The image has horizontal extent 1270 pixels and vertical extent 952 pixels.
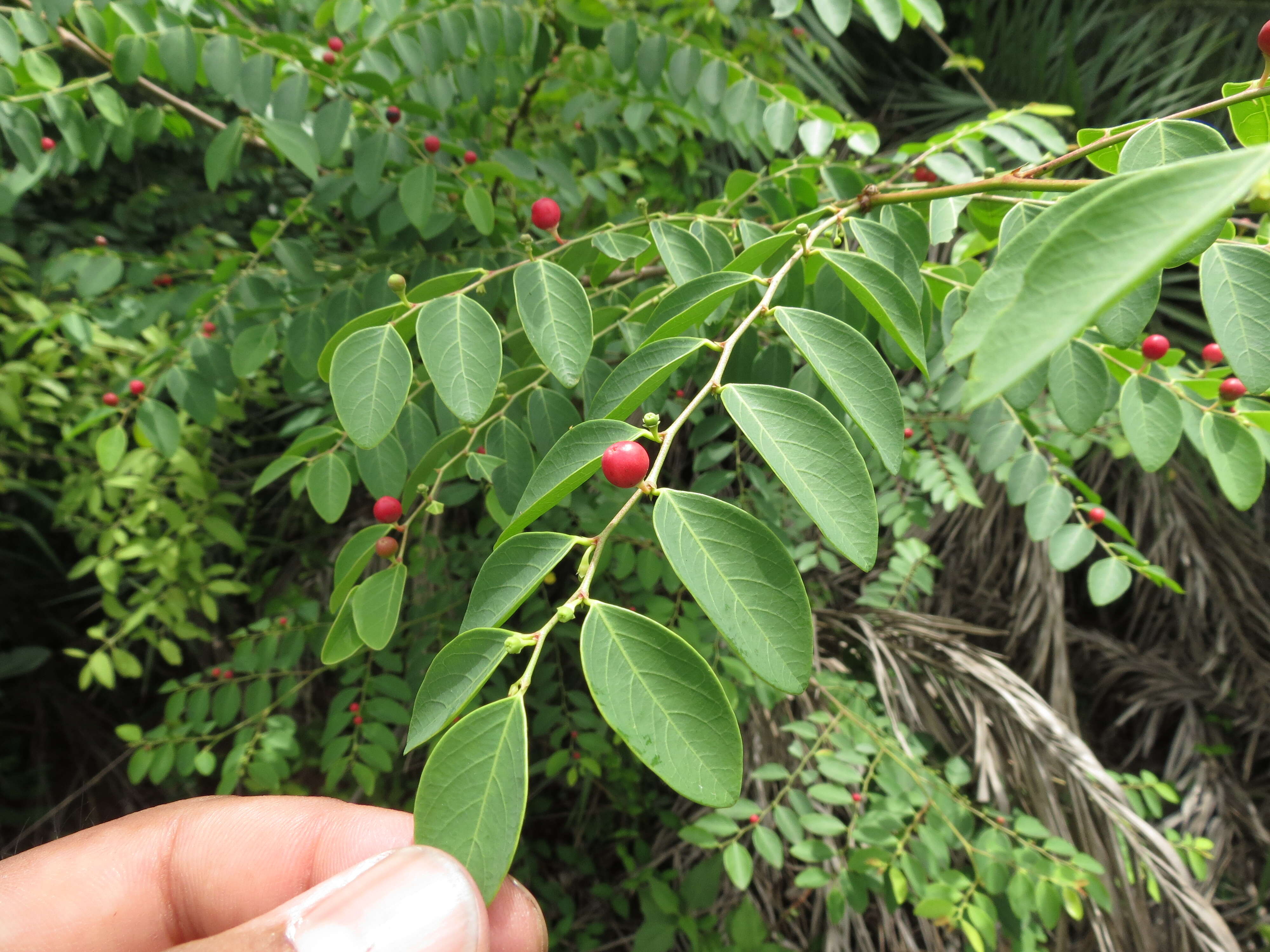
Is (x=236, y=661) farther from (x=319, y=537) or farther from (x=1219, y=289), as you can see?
(x=1219, y=289)

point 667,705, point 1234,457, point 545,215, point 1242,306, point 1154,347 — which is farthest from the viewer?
point 545,215

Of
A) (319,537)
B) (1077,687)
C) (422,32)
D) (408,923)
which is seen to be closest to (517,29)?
(422,32)

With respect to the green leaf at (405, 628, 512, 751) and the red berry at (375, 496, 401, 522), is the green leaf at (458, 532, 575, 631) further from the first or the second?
the red berry at (375, 496, 401, 522)

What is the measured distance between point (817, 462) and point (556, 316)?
38cm

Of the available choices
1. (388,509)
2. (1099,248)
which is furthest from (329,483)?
(1099,248)

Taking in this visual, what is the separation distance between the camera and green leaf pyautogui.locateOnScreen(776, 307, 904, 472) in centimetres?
58

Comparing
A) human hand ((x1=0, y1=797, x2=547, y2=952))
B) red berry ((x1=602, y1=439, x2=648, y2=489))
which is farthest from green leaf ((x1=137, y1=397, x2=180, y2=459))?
red berry ((x1=602, y1=439, x2=648, y2=489))

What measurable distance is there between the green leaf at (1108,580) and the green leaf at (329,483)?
49.7 inches

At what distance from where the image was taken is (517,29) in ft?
4.64

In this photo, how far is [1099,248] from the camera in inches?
12.1

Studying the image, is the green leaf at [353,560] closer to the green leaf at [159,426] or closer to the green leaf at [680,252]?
the green leaf at [680,252]

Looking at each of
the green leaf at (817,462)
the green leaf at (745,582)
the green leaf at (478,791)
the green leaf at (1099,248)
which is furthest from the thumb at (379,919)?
the green leaf at (1099,248)

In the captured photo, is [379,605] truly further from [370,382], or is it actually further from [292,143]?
[292,143]

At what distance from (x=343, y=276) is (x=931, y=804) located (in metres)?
1.75
